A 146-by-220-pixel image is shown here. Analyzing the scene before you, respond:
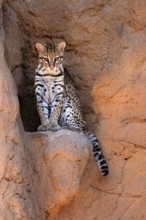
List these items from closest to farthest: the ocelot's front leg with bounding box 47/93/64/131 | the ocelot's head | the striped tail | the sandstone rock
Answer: the sandstone rock, the striped tail, the ocelot's front leg with bounding box 47/93/64/131, the ocelot's head

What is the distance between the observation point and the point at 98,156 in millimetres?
7363

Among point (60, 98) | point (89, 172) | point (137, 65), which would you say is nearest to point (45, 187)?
point (89, 172)

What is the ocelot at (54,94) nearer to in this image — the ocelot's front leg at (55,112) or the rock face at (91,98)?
the ocelot's front leg at (55,112)

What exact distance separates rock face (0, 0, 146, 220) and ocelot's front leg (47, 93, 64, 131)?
1.24 feet

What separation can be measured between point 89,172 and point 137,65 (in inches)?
54.7

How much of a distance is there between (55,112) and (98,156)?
28.7 inches

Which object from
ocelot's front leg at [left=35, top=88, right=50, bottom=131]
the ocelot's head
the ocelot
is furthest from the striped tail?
the ocelot's head

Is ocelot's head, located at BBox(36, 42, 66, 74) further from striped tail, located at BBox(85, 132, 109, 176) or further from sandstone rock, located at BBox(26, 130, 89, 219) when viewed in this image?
sandstone rock, located at BBox(26, 130, 89, 219)

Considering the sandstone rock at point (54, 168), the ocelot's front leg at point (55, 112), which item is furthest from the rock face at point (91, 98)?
the ocelot's front leg at point (55, 112)

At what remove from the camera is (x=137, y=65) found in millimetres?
7652

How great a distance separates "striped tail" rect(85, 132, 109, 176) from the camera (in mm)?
7328

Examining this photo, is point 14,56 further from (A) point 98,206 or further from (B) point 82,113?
(A) point 98,206

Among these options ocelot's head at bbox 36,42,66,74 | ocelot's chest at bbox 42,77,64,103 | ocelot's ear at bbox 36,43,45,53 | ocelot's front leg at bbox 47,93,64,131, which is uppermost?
ocelot's ear at bbox 36,43,45,53

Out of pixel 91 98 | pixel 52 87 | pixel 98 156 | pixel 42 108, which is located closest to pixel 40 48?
pixel 52 87
